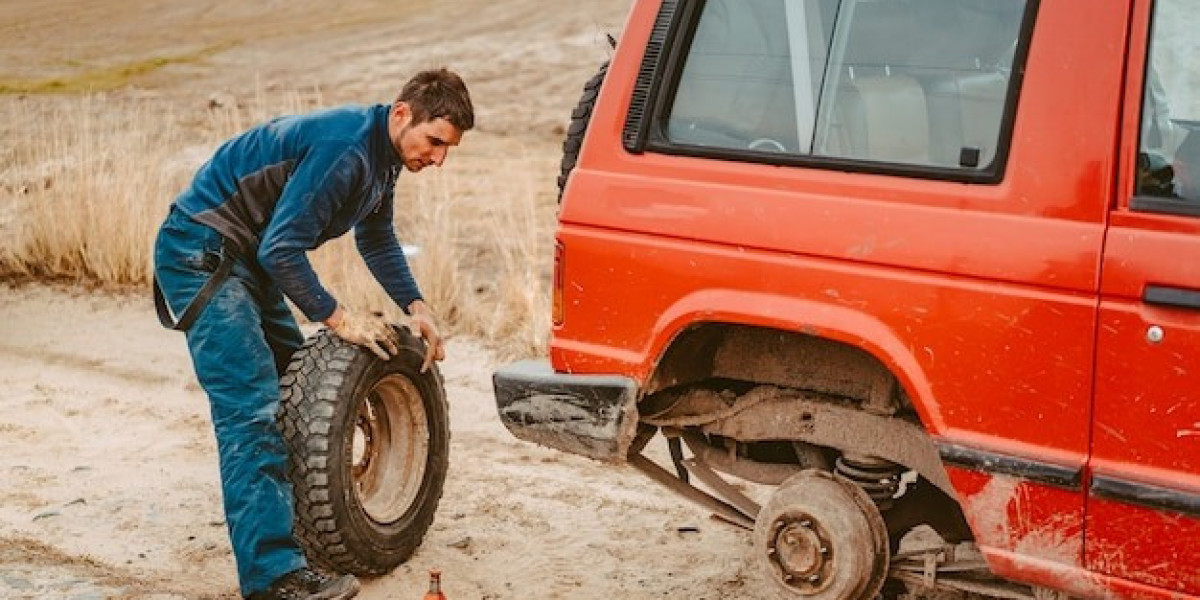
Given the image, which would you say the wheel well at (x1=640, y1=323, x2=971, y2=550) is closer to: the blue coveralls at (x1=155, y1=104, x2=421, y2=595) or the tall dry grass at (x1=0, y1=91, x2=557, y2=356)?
the blue coveralls at (x1=155, y1=104, x2=421, y2=595)

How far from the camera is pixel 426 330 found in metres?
5.03

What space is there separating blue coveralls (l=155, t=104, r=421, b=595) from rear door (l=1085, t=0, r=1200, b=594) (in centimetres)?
227

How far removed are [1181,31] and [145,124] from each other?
10.9 meters

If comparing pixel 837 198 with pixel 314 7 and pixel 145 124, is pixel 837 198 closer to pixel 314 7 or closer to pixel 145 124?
pixel 145 124

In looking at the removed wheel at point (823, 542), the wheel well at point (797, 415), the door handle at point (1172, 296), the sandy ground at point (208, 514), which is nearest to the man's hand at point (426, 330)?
the sandy ground at point (208, 514)

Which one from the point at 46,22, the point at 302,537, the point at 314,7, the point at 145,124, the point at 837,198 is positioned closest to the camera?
the point at 837,198

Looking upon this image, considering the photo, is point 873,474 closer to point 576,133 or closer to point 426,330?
point 576,133

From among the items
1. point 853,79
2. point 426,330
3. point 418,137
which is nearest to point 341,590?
point 426,330

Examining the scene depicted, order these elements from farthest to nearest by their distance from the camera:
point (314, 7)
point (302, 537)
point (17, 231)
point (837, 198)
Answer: point (314, 7) → point (17, 231) → point (302, 537) → point (837, 198)

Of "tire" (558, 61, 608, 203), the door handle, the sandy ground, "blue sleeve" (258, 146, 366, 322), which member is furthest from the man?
the door handle

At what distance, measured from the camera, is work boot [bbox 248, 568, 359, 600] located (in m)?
4.49

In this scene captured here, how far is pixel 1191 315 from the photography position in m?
3.29

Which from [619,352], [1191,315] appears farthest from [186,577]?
[1191,315]

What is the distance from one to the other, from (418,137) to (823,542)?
5.63 feet
